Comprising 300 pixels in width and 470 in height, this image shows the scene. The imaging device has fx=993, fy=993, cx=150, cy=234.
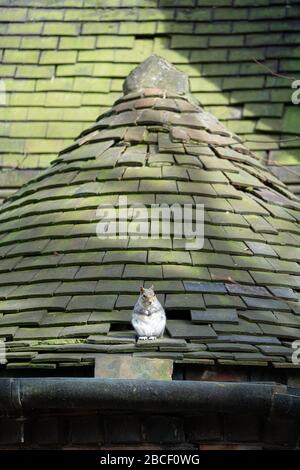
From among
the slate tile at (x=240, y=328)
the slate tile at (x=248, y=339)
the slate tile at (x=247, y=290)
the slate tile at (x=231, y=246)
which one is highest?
the slate tile at (x=231, y=246)

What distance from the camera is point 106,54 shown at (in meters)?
Answer: 8.64

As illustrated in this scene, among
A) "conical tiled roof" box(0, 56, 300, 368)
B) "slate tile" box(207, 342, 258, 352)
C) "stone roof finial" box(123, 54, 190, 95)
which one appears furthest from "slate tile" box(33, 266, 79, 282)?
"stone roof finial" box(123, 54, 190, 95)

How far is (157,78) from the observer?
708 centimetres

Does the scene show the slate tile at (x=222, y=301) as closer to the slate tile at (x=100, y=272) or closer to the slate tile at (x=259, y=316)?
the slate tile at (x=259, y=316)

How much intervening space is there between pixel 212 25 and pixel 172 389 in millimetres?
4934

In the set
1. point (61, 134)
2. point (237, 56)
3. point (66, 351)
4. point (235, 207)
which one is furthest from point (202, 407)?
point (237, 56)

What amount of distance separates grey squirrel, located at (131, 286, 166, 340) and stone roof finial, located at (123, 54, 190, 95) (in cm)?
252

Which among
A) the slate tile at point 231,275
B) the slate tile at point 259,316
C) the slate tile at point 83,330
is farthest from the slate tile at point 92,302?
the slate tile at point 259,316

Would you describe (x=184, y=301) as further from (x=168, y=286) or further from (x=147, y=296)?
(x=147, y=296)

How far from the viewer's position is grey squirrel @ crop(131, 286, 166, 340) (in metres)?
4.88

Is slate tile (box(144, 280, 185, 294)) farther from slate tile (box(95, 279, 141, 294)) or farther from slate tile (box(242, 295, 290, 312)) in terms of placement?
slate tile (box(242, 295, 290, 312))

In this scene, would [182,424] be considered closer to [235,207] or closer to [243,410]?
[243,410]

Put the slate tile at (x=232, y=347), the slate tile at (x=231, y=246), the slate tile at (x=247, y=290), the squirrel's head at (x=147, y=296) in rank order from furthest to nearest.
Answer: the slate tile at (x=231, y=246) → the slate tile at (x=247, y=290) → the squirrel's head at (x=147, y=296) → the slate tile at (x=232, y=347)

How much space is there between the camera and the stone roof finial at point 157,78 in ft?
23.2
